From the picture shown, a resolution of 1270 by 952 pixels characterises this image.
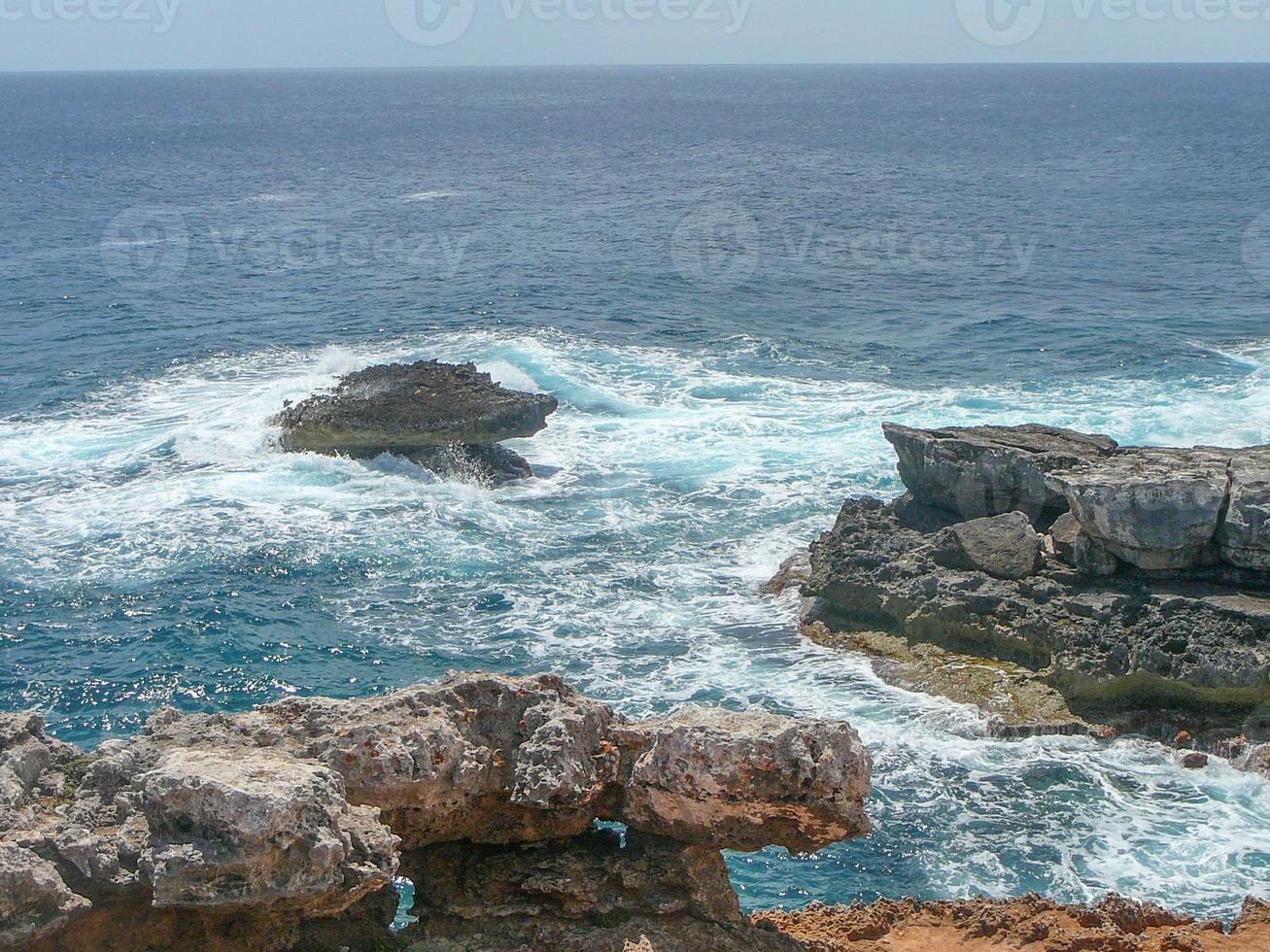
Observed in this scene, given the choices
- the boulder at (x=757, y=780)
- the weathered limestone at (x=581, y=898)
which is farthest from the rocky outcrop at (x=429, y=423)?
the boulder at (x=757, y=780)

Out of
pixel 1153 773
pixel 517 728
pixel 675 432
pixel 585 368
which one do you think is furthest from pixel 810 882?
pixel 585 368

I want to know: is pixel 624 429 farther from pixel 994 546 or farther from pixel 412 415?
pixel 994 546

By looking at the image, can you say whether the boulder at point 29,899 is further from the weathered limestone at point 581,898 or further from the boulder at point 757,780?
the boulder at point 757,780

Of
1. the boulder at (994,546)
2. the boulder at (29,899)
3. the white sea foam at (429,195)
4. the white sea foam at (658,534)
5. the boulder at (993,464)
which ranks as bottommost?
the white sea foam at (658,534)

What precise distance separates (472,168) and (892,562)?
109 metres

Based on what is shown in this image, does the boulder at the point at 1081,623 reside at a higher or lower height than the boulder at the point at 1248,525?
lower

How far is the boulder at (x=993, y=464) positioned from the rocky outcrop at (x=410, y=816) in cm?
1800

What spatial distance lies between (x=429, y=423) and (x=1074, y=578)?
21147mm

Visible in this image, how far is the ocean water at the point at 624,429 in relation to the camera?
84.1 ft

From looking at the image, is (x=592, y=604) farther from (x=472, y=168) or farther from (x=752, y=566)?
(x=472, y=168)

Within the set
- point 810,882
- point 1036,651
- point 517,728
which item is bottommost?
point 810,882

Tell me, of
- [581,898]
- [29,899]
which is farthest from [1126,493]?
[29,899]

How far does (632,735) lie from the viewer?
626 inches

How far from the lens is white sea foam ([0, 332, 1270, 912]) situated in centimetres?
2406
